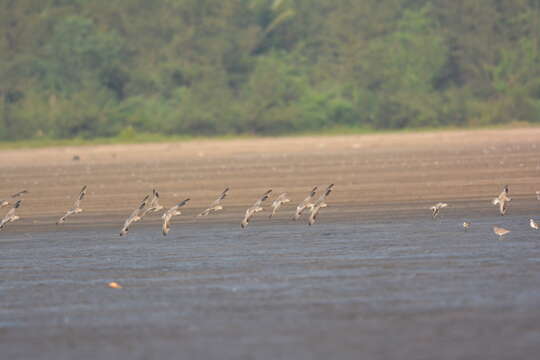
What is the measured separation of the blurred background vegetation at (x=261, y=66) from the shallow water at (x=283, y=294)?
40.1 m

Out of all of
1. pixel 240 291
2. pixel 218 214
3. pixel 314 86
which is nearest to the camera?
pixel 240 291

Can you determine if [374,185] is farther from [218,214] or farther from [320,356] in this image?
[320,356]

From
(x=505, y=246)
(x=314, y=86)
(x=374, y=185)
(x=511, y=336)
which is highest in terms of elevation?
(x=511, y=336)

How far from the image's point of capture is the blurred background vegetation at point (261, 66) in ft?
194

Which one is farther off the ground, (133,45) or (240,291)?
(240,291)

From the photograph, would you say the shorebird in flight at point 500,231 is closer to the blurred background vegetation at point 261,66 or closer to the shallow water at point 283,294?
the shallow water at point 283,294

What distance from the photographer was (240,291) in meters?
13.4

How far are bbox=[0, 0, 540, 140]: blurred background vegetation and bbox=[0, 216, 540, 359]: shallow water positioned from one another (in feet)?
132

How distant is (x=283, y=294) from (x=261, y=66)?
5377 cm

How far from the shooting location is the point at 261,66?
66188 mm

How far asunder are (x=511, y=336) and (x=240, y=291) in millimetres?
4122

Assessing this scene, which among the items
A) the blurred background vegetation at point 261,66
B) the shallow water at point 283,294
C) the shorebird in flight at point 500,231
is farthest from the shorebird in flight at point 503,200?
the blurred background vegetation at point 261,66

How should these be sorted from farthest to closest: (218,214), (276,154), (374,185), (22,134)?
(22,134) → (276,154) → (374,185) → (218,214)

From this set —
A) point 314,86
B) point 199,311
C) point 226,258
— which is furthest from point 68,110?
point 199,311
